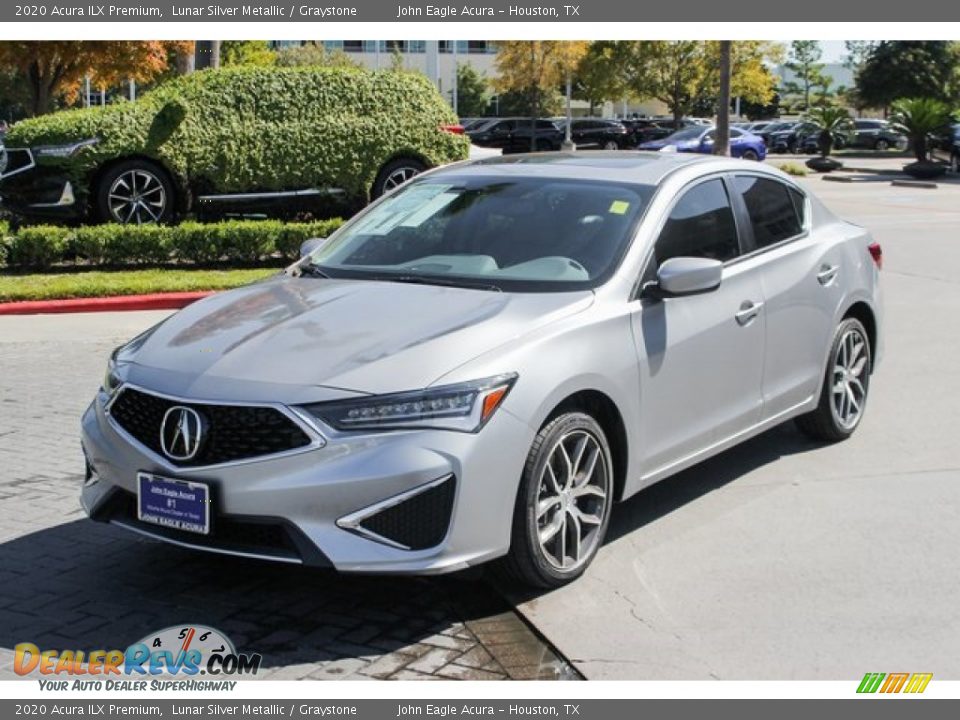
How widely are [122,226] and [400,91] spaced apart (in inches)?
159

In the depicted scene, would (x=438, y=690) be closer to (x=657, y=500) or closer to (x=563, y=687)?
(x=563, y=687)

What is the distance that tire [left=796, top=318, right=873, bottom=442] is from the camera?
273 inches

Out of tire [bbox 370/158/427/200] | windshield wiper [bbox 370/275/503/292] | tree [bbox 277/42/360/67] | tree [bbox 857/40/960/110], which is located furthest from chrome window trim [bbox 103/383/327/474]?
A: tree [bbox 857/40/960/110]

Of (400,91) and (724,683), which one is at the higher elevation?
(400,91)

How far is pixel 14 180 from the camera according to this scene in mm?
14016

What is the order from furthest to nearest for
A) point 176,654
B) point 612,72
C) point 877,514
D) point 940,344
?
point 612,72 < point 940,344 < point 877,514 < point 176,654

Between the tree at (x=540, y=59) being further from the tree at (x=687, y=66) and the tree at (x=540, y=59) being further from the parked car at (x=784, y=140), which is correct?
the parked car at (x=784, y=140)

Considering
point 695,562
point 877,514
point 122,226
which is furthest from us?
point 122,226

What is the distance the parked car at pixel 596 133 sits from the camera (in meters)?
55.5

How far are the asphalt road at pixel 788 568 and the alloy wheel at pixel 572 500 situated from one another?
0.17m

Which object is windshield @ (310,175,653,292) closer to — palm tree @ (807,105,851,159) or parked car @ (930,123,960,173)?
parked car @ (930,123,960,173)

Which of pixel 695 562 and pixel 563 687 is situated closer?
pixel 563 687

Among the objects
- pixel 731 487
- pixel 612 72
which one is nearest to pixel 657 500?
pixel 731 487

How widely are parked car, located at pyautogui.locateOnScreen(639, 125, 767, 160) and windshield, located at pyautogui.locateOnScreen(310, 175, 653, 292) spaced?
35040 millimetres
